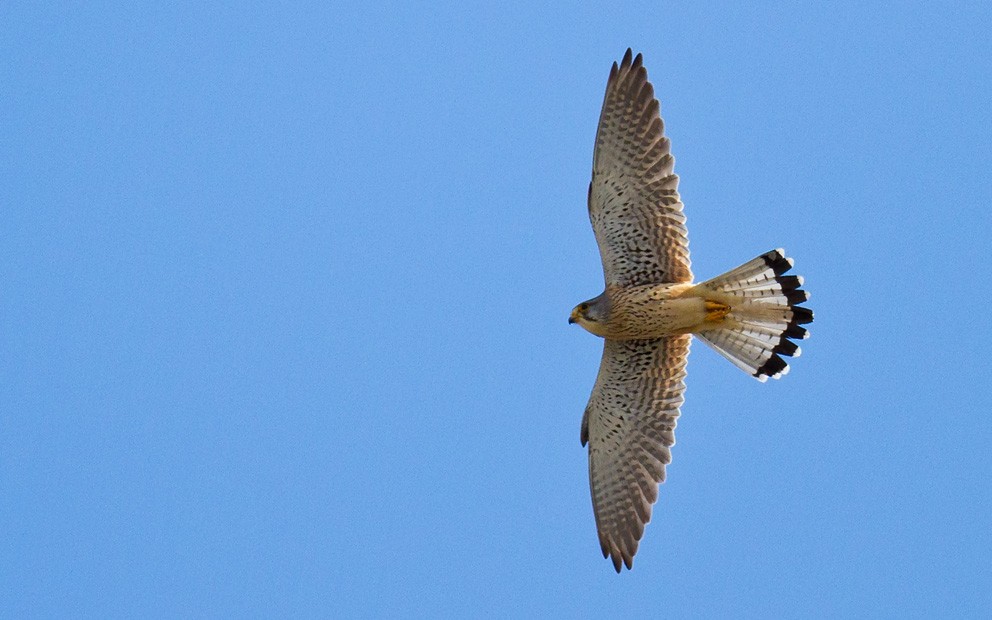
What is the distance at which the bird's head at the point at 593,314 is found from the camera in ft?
32.0

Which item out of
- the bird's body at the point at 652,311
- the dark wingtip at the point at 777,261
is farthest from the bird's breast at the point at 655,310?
the dark wingtip at the point at 777,261

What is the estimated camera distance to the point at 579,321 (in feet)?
32.6

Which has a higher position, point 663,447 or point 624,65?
point 624,65

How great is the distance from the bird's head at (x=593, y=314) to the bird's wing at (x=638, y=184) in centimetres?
31

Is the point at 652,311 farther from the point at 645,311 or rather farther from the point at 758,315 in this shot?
the point at 758,315

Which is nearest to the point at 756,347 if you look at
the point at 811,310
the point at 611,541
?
the point at 811,310

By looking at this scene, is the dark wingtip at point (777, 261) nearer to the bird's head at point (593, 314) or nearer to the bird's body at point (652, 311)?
the bird's body at point (652, 311)

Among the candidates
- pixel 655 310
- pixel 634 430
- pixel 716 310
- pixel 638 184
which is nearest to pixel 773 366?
pixel 716 310

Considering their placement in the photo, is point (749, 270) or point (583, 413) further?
point (583, 413)

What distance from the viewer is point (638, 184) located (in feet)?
31.0

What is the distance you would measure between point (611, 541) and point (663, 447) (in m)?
0.80

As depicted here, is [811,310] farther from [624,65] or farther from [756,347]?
[624,65]

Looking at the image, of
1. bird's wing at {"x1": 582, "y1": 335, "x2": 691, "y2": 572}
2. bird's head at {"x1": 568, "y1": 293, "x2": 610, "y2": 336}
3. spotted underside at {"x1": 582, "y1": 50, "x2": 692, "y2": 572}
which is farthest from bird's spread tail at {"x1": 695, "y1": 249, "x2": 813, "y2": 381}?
bird's head at {"x1": 568, "y1": 293, "x2": 610, "y2": 336}

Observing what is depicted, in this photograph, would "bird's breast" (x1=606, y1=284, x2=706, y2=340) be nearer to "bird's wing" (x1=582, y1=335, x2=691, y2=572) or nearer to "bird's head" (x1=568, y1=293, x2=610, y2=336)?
"bird's head" (x1=568, y1=293, x2=610, y2=336)
